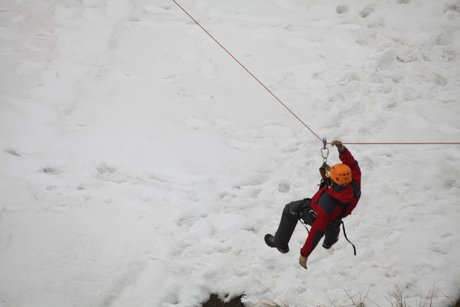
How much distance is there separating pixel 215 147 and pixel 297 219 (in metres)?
2.91

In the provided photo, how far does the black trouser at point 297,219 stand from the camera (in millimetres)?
4070

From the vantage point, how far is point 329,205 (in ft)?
12.5

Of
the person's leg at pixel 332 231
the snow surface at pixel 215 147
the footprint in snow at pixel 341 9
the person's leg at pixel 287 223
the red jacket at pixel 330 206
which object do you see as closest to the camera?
the red jacket at pixel 330 206

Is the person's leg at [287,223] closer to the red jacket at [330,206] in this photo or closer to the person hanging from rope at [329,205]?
the person hanging from rope at [329,205]

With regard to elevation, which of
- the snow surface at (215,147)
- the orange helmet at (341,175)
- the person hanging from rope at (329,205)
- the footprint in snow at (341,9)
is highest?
the footprint in snow at (341,9)

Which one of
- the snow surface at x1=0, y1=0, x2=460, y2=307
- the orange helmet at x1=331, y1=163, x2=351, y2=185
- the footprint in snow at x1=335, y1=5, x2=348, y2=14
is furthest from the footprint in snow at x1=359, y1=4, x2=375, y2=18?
the orange helmet at x1=331, y1=163, x2=351, y2=185

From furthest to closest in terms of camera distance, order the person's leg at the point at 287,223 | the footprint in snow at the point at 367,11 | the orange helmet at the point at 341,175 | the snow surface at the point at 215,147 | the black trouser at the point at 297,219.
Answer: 1. the footprint in snow at the point at 367,11
2. the snow surface at the point at 215,147
3. the person's leg at the point at 287,223
4. the black trouser at the point at 297,219
5. the orange helmet at the point at 341,175

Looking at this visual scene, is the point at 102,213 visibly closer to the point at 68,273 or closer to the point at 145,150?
the point at 68,273

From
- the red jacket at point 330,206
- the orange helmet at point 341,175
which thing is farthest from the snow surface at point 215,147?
the orange helmet at point 341,175

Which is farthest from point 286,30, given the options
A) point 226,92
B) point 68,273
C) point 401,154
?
point 68,273

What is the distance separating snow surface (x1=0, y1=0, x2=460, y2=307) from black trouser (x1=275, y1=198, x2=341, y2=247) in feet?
2.15

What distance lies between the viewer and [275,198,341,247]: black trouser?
4.07m

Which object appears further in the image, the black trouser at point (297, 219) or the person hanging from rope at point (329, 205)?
the black trouser at point (297, 219)

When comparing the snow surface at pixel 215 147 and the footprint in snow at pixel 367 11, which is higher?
the footprint in snow at pixel 367 11
